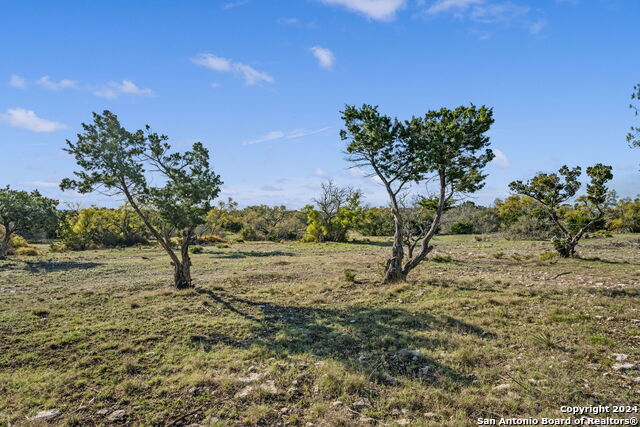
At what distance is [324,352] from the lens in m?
7.71

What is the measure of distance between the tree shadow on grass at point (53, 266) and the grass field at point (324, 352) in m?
8.22

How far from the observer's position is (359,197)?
1875 inches

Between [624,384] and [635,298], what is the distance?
Answer: 21.3ft

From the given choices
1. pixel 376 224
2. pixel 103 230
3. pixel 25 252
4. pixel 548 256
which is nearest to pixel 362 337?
pixel 548 256

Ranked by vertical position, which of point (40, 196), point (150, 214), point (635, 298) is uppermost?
point (40, 196)

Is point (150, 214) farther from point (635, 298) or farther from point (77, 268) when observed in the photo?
point (635, 298)

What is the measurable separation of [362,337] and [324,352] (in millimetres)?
1264

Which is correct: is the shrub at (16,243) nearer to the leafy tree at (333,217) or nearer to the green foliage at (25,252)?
the green foliage at (25,252)

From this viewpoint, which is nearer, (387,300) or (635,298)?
(635,298)

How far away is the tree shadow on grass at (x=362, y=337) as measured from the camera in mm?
6711

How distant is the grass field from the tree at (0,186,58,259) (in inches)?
665

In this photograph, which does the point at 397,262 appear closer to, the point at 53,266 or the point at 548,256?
the point at 548,256

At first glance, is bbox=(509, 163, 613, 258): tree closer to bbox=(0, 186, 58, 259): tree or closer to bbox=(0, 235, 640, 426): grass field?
bbox=(0, 235, 640, 426): grass field

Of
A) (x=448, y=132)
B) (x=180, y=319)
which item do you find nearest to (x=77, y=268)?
(x=180, y=319)
